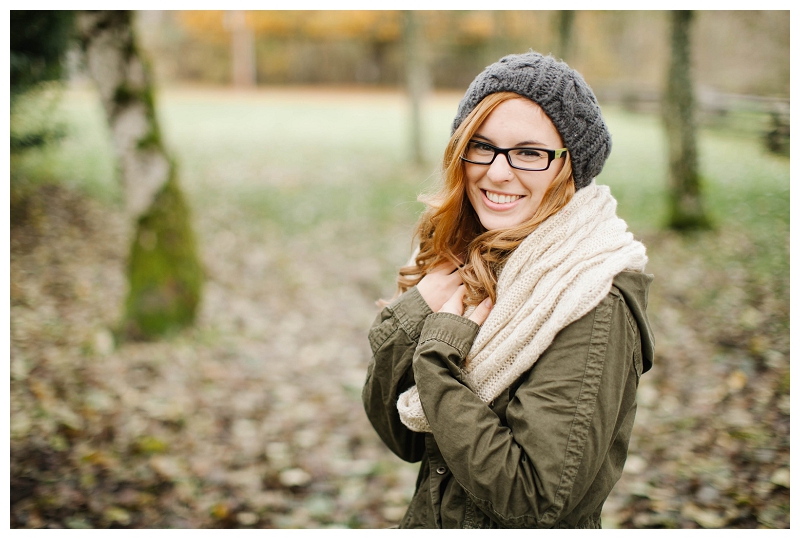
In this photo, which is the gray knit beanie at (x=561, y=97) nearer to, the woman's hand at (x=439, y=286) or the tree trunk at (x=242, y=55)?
the woman's hand at (x=439, y=286)

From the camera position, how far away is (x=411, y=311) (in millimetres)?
1729

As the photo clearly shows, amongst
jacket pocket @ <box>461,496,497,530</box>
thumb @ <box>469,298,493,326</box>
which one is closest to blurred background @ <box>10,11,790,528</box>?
thumb @ <box>469,298,493,326</box>

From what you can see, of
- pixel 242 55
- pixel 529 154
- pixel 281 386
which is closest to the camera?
pixel 529 154

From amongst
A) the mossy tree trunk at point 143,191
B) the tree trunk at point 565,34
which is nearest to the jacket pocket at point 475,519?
the mossy tree trunk at point 143,191

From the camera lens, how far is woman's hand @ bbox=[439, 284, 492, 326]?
1.65 metres

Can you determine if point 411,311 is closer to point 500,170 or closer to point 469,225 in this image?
point 469,225

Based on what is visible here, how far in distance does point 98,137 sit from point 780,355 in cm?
1455

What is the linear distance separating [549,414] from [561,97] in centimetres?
86

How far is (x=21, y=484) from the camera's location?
11.4 ft

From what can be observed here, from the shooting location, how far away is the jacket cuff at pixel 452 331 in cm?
157

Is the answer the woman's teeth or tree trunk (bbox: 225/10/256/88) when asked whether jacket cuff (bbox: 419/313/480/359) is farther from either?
tree trunk (bbox: 225/10/256/88)

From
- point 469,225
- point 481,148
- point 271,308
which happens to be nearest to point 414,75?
point 271,308

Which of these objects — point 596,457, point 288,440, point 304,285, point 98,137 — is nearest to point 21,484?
point 288,440

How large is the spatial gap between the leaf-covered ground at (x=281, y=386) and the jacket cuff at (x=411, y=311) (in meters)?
0.52
